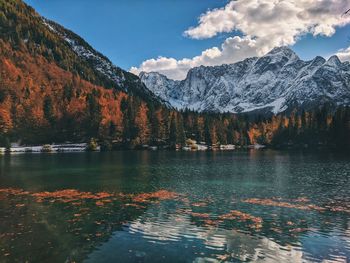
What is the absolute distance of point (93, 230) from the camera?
98.0 feet

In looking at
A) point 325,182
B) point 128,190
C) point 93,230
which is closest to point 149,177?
point 128,190

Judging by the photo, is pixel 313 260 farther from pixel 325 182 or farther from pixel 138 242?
pixel 325 182

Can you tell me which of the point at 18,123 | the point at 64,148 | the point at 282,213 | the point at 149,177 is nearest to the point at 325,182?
the point at 282,213

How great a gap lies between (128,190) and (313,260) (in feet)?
114

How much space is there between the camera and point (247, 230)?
1180 inches

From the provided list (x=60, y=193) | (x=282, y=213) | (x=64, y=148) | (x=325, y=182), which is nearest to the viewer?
(x=282, y=213)

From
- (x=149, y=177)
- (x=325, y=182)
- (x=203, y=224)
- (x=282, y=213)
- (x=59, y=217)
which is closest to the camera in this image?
(x=203, y=224)

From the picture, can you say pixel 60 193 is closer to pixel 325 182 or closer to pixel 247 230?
pixel 247 230

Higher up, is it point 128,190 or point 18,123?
point 18,123

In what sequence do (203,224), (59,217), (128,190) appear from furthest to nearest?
(128,190)
(59,217)
(203,224)

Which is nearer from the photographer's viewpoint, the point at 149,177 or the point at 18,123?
the point at 149,177

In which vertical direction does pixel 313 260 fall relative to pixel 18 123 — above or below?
below

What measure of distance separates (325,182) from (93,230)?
48.2m

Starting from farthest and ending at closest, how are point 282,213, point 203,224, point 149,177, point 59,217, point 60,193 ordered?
point 149,177 → point 60,193 → point 282,213 → point 59,217 → point 203,224
